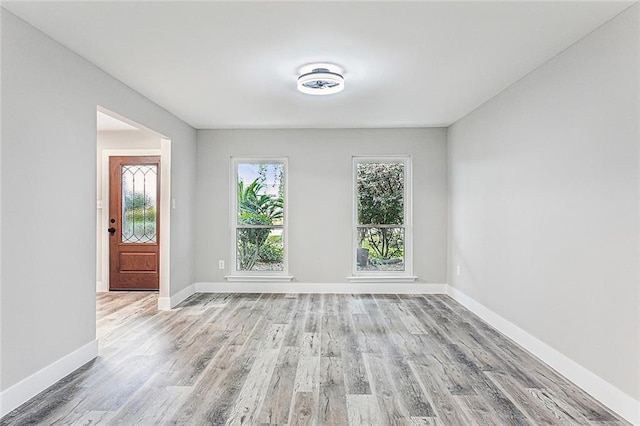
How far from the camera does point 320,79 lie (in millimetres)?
3410

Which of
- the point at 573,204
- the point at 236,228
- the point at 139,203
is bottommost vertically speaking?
the point at 236,228

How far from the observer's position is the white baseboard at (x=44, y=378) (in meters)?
Result: 2.40

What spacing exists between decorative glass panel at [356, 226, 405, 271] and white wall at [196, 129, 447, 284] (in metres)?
0.20

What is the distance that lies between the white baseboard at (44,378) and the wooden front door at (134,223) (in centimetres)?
294

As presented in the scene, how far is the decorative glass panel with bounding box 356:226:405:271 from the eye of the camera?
6.05 metres

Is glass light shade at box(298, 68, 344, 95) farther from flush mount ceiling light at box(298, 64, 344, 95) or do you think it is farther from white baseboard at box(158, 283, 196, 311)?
white baseboard at box(158, 283, 196, 311)

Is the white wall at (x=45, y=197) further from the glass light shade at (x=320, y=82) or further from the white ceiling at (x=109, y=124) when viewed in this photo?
the white ceiling at (x=109, y=124)

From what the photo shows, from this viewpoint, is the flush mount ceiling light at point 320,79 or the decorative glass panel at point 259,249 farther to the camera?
the decorative glass panel at point 259,249

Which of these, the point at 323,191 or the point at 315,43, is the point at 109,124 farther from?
the point at 315,43

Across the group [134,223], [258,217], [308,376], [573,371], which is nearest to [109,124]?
[134,223]

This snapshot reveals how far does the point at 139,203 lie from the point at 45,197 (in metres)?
3.57

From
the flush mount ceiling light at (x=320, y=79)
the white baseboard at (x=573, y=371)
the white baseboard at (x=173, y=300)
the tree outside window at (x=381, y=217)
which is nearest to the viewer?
the white baseboard at (x=573, y=371)

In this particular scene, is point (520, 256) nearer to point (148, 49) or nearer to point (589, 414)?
point (589, 414)

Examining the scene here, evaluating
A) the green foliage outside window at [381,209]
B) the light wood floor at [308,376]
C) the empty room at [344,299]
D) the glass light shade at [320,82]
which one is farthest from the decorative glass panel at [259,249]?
the glass light shade at [320,82]
